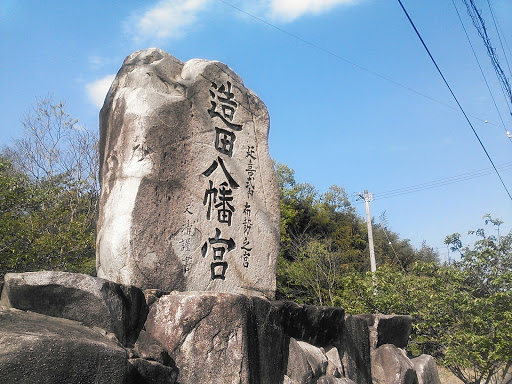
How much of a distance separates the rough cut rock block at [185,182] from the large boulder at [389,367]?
1473 millimetres

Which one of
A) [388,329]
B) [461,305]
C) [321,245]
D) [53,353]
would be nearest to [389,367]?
[388,329]

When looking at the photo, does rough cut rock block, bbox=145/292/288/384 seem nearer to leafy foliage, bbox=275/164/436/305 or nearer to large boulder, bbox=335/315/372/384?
large boulder, bbox=335/315/372/384

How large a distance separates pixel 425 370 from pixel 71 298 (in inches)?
157

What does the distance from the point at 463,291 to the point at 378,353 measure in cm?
353

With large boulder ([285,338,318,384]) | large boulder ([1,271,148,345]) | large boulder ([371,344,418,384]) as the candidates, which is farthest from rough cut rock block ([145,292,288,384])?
large boulder ([371,344,418,384])

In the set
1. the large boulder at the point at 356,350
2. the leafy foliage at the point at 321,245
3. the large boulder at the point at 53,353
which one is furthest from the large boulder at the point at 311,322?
the leafy foliage at the point at 321,245

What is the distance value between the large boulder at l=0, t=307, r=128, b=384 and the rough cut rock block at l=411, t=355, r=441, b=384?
3.72 meters

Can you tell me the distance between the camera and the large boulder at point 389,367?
4773mm

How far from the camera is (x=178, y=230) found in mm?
3627

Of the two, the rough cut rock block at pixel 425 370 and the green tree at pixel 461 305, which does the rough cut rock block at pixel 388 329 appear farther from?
the green tree at pixel 461 305

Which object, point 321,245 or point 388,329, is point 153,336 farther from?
point 321,245

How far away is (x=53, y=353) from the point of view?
83.2 inches

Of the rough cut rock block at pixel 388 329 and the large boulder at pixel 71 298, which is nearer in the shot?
the large boulder at pixel 71 298

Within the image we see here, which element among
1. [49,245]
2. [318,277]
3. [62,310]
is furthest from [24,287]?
[318,277]
